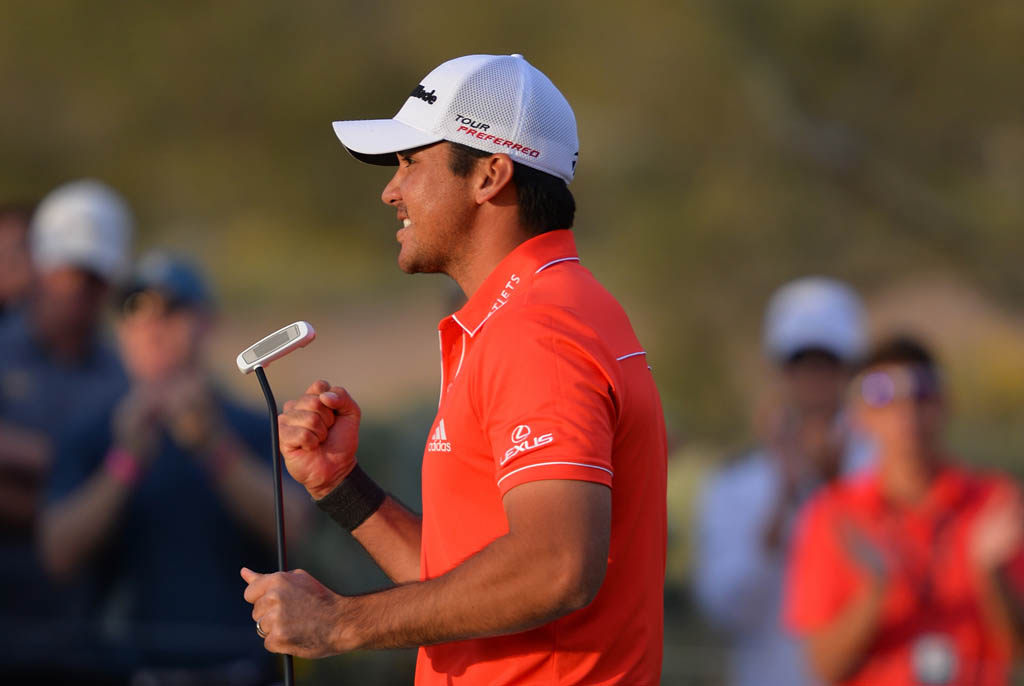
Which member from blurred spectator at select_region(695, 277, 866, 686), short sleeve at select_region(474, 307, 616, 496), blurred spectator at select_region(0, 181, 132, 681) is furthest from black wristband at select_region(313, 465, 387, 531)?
blurred spectator at select_region(0, 181, 132, 681)

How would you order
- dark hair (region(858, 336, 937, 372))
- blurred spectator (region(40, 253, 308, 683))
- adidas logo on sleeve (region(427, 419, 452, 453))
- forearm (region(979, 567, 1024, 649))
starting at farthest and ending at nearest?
blurred spectator (region(40, 253, 308, 683))
dark hair (region(858, 336, 937, 372))
forearm (region(979, 567, 1024, 649))
adidas logo on sleeve (region(427, 419, 452, 453))

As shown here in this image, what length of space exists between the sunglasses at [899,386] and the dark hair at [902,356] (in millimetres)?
25

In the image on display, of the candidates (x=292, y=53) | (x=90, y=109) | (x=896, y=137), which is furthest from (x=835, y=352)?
(x=90, y=109)

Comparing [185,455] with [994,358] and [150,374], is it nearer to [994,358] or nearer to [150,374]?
[150,374]

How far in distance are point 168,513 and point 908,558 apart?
2621 millimetres

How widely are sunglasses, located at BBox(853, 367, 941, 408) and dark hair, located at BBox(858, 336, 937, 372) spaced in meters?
0.03

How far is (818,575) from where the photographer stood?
4.56 meters

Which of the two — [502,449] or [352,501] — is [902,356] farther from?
[502,449]

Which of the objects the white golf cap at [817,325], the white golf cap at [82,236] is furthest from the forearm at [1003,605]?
the white golf cap at [82,236]

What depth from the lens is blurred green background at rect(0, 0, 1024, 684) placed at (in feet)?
29.5

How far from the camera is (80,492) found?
5.12 meters

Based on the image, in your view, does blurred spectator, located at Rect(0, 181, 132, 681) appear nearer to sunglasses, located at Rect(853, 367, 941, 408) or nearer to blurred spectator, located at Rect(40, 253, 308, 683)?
blurred spectator, located at Rect(40, 253, 308, 683)

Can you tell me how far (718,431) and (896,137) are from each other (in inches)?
95.5

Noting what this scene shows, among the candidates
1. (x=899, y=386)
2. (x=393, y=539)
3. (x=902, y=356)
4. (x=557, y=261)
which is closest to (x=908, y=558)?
(x=899, y=386)
